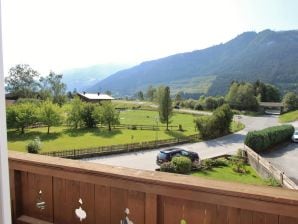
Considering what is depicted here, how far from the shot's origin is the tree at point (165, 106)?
1029 centimetres

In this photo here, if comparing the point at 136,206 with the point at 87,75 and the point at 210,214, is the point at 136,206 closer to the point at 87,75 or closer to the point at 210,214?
the point at 210,214

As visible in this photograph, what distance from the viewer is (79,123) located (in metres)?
10.9

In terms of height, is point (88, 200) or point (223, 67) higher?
point (223, 67)

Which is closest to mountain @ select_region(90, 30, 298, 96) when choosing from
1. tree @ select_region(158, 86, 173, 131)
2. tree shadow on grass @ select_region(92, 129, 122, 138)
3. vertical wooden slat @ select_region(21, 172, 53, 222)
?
tree @ select_region(158, 86, 173, 131)

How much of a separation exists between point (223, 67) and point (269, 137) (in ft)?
15.6

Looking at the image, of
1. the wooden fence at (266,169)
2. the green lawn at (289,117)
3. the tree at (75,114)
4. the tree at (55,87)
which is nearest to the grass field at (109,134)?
the tree at (75,114)

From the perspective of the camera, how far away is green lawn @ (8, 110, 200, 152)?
10430mm

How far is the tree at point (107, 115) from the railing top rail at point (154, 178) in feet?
33.3

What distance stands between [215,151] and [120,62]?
28.7 feet

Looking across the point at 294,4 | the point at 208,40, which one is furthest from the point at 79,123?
the point at 294,4

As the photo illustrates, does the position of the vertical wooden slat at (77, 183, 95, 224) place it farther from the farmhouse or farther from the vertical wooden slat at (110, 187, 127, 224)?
the farmhouse

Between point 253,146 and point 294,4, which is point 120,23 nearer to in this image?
point 294,4

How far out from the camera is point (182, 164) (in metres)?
7.73

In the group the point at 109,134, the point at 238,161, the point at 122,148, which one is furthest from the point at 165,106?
the point at 238,161
